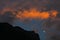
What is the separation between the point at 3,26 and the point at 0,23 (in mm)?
1877

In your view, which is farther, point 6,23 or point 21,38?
point 6,23

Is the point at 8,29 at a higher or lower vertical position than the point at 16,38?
higher

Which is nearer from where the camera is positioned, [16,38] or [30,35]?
[16,38]

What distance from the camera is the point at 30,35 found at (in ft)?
265

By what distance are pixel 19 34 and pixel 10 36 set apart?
13.8ft

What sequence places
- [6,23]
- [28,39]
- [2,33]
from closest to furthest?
[2,33] < [28,39] < [6,23]

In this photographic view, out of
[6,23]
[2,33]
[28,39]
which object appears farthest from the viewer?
[6,23]

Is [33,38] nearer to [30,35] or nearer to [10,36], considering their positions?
[30,35]

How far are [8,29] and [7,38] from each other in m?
8.12

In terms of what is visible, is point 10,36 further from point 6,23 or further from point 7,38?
point 6,23

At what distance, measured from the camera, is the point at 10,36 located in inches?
2889

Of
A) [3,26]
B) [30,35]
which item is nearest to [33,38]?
[30,35]

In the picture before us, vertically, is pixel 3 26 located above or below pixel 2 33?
above

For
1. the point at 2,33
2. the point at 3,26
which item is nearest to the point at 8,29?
the point at 3,26
